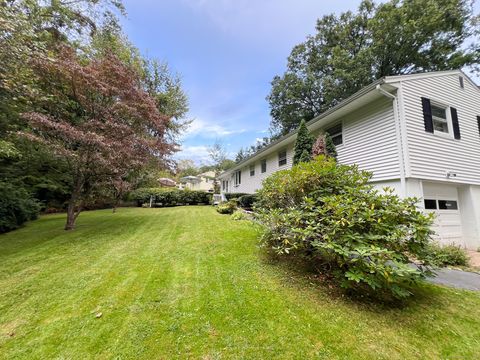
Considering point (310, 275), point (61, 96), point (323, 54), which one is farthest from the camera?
point (323, 54)

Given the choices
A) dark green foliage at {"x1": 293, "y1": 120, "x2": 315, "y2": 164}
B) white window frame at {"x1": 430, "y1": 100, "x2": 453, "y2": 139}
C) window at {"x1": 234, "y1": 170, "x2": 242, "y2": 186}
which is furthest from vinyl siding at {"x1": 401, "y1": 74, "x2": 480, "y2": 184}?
window at {"x1": 234, "y1": 170, "x2": 242, "y2": 186}

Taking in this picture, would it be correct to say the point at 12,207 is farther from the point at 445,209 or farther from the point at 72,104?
the point at 445,209

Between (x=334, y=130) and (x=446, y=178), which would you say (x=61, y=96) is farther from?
(x=446, y=178)

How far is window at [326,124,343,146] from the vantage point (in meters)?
8.38

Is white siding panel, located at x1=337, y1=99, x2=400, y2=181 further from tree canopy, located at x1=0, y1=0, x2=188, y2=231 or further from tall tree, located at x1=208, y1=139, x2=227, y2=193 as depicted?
tall tree, located at x1=208, y1=139, x2=227, y2=193

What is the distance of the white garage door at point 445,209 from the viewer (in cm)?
671

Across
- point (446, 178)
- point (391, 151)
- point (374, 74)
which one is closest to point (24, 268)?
point (391, 151)

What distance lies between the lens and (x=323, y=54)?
20359 millimetres

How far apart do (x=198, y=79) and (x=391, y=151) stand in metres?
14.0

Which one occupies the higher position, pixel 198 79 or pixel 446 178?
pixel 198 79

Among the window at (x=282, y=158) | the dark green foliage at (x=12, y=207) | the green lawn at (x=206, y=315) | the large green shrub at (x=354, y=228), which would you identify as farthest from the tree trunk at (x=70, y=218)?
the window at (x=282, y=158)

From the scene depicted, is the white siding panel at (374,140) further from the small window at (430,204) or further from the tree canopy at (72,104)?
the tree canopy at (72,104)

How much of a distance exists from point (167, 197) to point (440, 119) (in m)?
16.7

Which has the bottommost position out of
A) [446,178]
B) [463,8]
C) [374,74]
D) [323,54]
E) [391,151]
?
[446,178]
